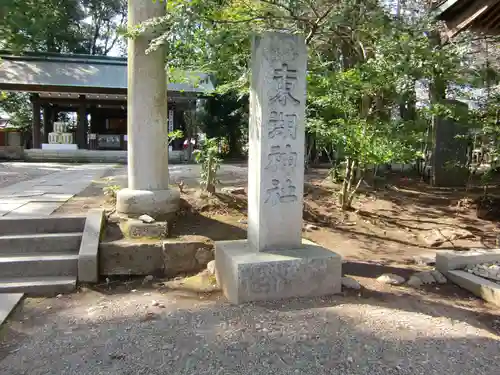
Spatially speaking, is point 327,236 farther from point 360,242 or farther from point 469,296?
point 469,296

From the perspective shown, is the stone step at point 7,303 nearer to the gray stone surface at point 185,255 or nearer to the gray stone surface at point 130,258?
the gray stone surface at point 130,258

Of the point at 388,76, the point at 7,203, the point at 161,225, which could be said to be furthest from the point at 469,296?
the point at 7,203

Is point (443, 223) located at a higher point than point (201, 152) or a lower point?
lower

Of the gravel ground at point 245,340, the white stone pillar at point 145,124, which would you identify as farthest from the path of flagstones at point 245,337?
the white stone pillar at point 145,124

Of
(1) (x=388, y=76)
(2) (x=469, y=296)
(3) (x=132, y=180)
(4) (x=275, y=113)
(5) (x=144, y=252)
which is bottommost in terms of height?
(2) (x=469, y=296)

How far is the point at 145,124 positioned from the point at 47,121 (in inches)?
689

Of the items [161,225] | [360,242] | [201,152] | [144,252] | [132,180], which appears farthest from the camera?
[201,152]

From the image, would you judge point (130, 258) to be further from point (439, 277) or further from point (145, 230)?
point (439, 277)

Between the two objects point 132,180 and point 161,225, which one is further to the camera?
point 132,180

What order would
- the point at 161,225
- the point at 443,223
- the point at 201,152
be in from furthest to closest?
the point at 443,223 < the point at 201,152 < the point at 161,225

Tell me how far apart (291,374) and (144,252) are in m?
2.63

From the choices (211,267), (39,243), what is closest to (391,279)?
(211,267)

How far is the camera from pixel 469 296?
4266mm

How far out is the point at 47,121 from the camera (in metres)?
20.3
